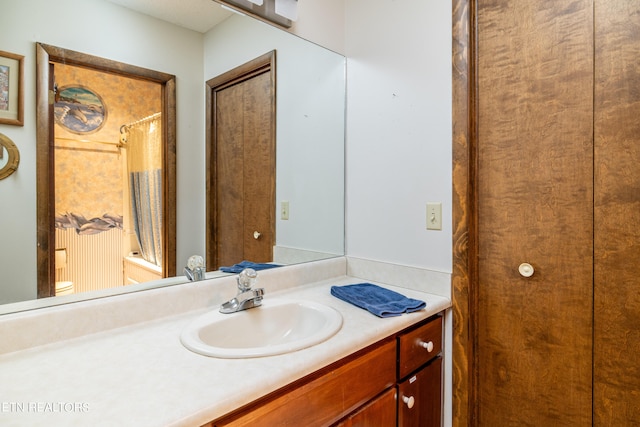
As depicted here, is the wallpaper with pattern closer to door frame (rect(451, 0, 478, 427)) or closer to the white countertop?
the white countertop

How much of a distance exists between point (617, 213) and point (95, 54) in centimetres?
164

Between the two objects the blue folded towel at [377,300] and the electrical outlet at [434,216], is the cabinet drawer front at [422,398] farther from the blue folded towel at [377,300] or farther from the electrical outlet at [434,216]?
the electrical outlet at [434,216]

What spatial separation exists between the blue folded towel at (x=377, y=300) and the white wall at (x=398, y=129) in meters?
0.20

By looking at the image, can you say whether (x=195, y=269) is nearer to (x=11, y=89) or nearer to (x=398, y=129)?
(x=11, y=89)

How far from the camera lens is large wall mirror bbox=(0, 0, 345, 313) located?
913 mm

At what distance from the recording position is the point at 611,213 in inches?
41.1

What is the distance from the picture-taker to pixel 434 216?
137 centimetres

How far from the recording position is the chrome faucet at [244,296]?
114cm

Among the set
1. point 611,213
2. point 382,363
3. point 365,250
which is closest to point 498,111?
point 611,213

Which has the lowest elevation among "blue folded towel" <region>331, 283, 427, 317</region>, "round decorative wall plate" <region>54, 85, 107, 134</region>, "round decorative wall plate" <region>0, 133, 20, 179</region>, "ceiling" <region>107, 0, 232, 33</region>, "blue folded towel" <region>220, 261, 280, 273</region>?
"blue folded towel" <region>331, 283, 427, 317</region>

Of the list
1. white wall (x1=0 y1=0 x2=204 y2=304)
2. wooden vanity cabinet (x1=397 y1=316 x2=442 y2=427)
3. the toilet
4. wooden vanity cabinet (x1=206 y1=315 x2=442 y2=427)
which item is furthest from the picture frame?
wooden vanity cabinet (x1=397 y1=316 x2=442 y2=427)

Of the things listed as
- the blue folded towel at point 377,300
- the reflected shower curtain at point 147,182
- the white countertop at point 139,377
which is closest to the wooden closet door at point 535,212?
the blue folded towel at point 377,300

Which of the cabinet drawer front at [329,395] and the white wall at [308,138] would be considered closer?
the cabinet drawer front at [329,395]

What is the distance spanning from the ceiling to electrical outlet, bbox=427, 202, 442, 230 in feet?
A: 3.56
